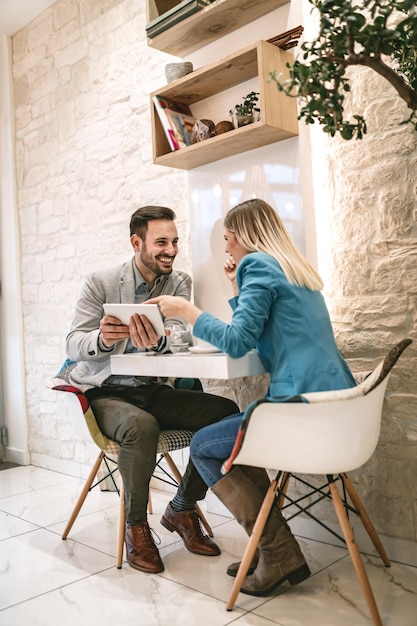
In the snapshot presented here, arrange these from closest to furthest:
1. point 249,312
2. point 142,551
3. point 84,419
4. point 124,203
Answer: point 249,312 < point 142,551 < point 84,419 < point 124,203

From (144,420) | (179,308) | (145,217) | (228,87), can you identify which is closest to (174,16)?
(228,87)

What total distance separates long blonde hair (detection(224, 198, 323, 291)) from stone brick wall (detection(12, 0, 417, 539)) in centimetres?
38

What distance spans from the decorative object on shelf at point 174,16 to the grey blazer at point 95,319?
1130 millimetres

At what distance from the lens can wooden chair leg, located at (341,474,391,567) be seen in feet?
6.68

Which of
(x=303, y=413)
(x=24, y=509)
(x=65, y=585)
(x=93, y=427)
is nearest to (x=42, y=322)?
(x=24, y=509)

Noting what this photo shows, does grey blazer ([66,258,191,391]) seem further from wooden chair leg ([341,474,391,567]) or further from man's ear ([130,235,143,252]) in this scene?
wooden chair leg ([341,474,391,567])

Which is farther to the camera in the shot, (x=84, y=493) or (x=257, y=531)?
(x=84, y=493)

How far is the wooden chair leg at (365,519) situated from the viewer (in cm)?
204

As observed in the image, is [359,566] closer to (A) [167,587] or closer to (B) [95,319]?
(A) [167,587]

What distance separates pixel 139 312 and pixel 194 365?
297 mm

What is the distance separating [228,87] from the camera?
2816mm

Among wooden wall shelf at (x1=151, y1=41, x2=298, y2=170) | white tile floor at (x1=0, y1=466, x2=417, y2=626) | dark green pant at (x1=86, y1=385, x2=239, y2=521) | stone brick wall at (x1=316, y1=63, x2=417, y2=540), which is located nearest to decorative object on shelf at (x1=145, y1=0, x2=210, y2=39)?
wooden wall shelf at (x1=151, y1=41, x2=298, y2=170)

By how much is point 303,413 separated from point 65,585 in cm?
120

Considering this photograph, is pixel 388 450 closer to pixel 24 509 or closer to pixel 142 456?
pixel 142 456
